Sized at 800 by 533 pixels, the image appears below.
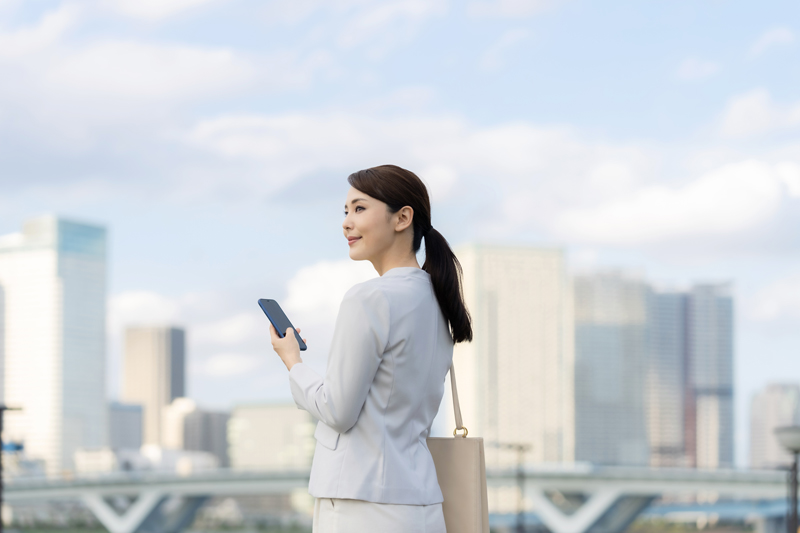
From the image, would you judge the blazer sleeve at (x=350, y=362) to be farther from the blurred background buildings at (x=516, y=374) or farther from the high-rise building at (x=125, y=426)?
the high-rise building at (x=125, y=426)

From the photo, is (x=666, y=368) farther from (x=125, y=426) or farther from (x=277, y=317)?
(x=277, y=317)

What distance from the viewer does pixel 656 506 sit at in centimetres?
8012

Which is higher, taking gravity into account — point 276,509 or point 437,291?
point 437,291

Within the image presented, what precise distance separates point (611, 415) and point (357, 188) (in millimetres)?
151916

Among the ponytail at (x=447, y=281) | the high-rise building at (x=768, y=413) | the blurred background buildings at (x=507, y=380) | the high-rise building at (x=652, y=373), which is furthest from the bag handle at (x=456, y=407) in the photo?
the high-rise building at (x=768, y=413)

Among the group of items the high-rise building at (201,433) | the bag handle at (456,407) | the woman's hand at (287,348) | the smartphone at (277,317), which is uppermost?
the smartphone at (277,317)

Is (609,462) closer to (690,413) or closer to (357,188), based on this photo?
(690,413)

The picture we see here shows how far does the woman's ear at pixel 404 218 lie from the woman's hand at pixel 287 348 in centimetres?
36

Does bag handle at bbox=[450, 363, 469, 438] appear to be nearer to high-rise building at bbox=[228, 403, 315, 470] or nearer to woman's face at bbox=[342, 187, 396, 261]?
woman's face at bbox=[342, 187, 396, 261]

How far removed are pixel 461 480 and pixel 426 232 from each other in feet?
2.02

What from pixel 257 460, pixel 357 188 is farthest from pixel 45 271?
pixel 357 188

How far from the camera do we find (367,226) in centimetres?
243

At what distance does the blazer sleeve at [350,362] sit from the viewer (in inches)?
87.1

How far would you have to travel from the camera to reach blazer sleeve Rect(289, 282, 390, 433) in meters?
2.21
